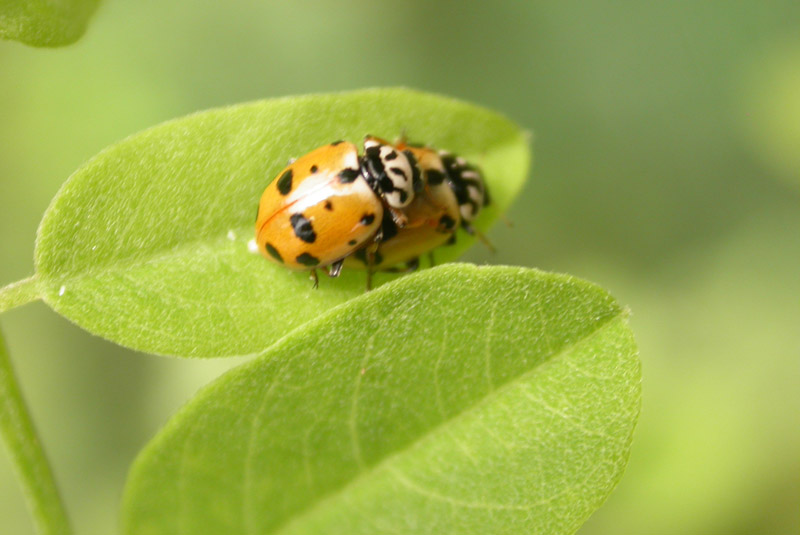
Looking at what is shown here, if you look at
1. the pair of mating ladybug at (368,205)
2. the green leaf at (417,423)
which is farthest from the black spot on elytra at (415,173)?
the green leaf at (417,423)

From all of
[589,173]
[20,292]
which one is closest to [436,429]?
[20,292]

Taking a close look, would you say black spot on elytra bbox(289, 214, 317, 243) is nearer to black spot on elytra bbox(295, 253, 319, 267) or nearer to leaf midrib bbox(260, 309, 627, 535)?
black spot on elytra bbox(295, 253, 319, 267)

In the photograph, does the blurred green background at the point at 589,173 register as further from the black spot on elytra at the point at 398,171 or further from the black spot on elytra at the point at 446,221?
the black spot on elytra at the point at 446,221

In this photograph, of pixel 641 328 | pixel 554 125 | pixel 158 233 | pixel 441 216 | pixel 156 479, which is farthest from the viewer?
pixel 554 125

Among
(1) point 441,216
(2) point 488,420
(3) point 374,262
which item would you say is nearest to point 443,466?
(2) point 488,420

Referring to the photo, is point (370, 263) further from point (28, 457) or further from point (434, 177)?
point (28, 457)

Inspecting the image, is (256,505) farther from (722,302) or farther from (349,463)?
(722,302)
